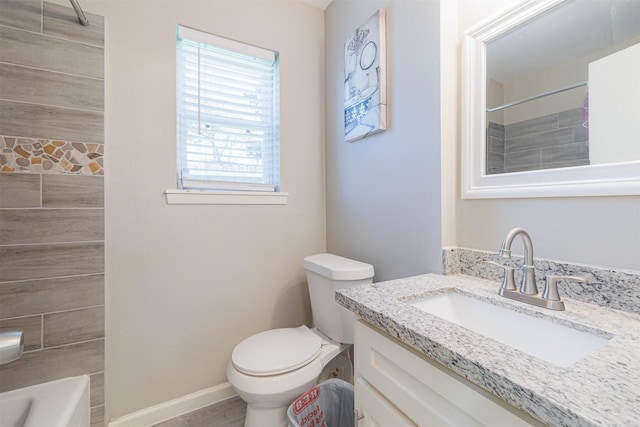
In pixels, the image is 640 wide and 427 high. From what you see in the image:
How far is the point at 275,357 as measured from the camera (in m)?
1.13

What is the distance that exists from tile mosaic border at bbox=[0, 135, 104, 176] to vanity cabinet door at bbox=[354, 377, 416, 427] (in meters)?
1.40

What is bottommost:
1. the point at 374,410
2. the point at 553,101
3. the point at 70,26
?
the point at 374,410

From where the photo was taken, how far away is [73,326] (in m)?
1.17

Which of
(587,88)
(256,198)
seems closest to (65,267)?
(256,198)

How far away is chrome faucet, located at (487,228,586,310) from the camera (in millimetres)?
717

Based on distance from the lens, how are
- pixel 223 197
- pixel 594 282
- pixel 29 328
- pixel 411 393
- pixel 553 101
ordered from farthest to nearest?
pixel 223 197 < pixel 29 328 < pixel 553 101 < pixel 594 282 < pixel 411 393

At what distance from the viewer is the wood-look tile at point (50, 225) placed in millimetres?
1073

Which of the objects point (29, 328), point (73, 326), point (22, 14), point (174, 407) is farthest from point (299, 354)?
point (22, 14)

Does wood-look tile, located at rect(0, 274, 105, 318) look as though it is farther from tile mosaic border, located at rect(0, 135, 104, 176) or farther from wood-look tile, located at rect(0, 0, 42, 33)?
wood-look tile, located at rect(0, 0, 42, 33)

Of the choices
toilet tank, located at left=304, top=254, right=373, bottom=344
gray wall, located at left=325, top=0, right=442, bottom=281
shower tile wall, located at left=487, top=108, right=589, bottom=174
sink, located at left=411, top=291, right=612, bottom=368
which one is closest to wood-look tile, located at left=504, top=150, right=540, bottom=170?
shower tile wall, located at left=487, top=108, right=589, bottom=174

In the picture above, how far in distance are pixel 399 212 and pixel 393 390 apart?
75 centimetres

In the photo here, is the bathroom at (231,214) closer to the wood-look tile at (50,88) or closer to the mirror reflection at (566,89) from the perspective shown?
the wood-look tile at (50,88)

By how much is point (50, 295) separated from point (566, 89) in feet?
6.83

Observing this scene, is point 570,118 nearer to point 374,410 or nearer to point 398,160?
point 398,160
